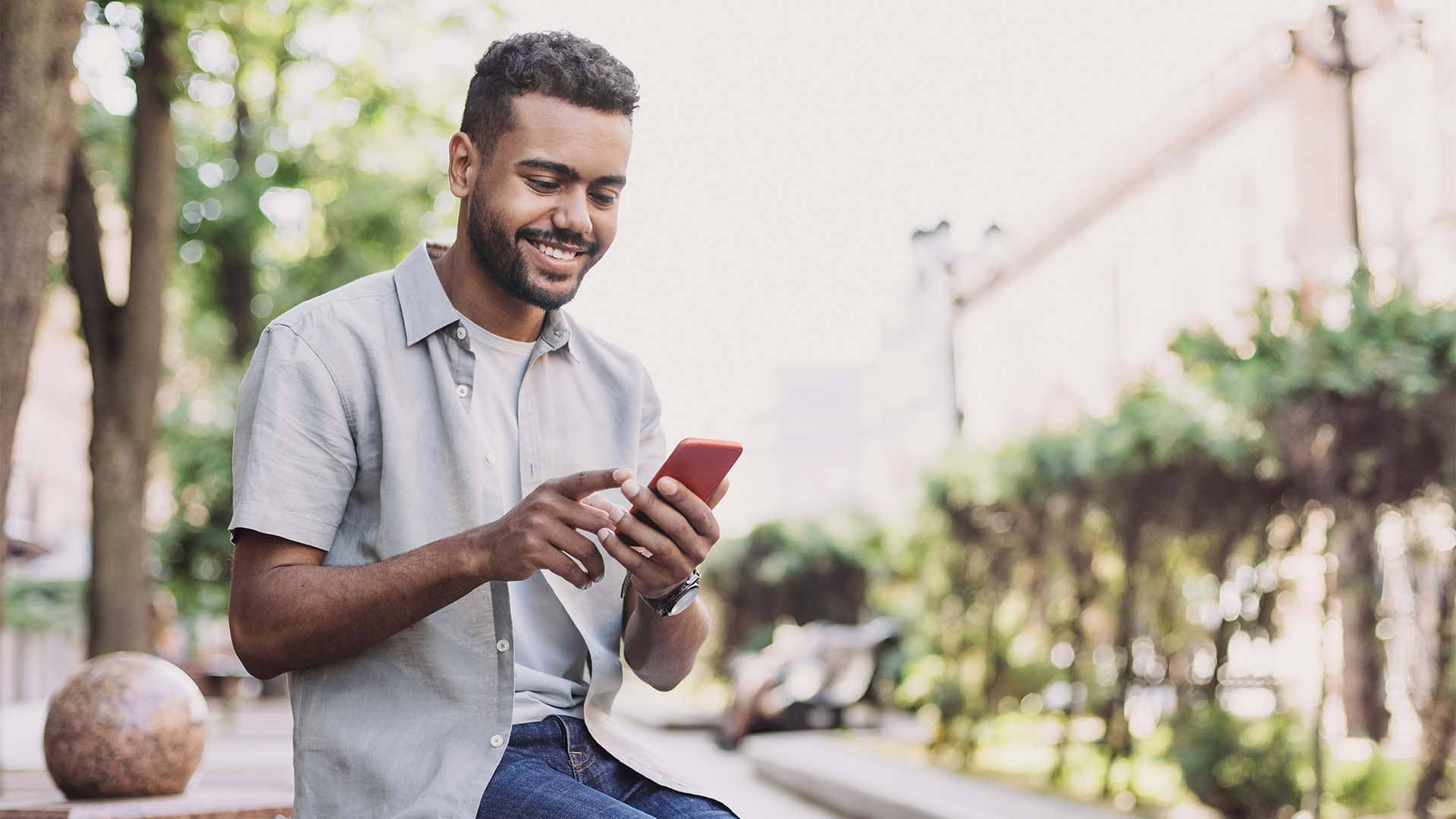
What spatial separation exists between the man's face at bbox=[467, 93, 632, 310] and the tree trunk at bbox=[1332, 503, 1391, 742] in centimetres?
830

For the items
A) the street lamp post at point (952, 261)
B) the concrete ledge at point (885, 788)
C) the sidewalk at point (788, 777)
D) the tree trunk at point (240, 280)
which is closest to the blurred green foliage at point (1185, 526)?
the concrete ledge at point (885, 788)

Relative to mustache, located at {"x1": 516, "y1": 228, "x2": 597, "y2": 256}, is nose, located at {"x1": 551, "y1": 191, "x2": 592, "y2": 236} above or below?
above

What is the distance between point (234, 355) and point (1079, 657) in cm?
1162


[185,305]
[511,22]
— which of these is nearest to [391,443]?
[511,22]

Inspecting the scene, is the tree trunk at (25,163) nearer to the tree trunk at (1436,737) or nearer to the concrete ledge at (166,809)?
the concrete ledge at (166,809)

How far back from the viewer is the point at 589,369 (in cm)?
302

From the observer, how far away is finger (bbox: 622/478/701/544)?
7.75 ft

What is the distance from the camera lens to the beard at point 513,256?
2.74 metres

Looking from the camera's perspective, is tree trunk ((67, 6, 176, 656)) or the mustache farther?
tree trunk ((67, 6, 176, 656))

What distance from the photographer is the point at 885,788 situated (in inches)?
482

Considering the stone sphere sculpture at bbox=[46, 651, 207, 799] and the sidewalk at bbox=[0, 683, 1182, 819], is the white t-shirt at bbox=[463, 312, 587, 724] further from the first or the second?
the stone sphere sculpture at bbox=[46, 651, 207, 799]

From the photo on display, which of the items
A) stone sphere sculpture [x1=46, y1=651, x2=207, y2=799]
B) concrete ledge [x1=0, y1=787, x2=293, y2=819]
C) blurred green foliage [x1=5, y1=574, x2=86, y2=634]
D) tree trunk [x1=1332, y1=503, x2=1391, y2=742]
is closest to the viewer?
concrete ledge [x1=0, y1=787, x2=293, y2=819]

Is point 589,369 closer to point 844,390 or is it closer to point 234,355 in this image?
point 234,355

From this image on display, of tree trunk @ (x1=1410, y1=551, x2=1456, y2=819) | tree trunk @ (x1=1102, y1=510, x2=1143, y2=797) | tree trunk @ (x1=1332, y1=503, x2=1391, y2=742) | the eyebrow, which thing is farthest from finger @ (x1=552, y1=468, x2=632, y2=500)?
tree trunk @ (x1=1102, y1=510, x2=1143, y2=797)
